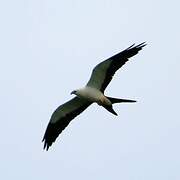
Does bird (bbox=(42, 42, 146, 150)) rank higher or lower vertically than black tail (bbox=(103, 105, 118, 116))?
higher

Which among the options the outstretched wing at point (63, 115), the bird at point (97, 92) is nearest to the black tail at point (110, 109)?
the bird at point (97, 92)

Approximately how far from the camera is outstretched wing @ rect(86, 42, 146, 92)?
861 inches

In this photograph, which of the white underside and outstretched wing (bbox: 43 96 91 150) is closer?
the white underside

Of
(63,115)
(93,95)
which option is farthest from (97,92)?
(63,115)

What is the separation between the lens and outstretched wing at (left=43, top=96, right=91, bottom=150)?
23141mm

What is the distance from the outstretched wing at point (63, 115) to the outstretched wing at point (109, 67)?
41.4 inches

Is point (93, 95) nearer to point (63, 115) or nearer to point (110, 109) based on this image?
point (110, 109)

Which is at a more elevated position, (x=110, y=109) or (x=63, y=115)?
(x=63, y=115)

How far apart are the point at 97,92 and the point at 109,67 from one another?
2.86ft

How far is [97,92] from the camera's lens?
73.1 feet

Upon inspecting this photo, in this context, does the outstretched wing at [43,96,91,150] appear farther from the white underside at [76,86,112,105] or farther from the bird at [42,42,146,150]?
the white underside at [76,86,112,105]

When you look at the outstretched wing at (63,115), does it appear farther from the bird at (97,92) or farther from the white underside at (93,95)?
the white underside at (93,95)

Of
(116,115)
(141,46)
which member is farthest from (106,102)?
(141,46)

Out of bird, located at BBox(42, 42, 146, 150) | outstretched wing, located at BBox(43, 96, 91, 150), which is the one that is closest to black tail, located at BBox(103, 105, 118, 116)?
bird, located at BBox(42, 42, 146, 150)
